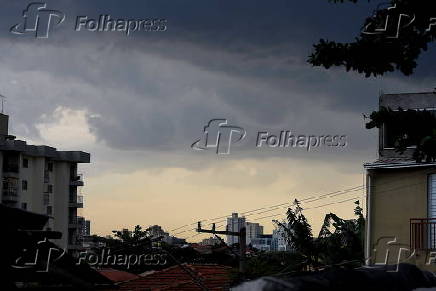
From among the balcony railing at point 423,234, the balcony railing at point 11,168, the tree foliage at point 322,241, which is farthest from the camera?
the balcony railing at point 11,168

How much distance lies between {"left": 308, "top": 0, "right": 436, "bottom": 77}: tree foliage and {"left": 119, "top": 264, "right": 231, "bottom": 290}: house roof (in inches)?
606

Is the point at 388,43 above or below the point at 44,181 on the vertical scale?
below

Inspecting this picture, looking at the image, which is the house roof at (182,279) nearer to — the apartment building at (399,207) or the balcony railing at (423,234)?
the apartment building at (399,207)

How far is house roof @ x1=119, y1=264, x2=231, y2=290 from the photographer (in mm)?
29234

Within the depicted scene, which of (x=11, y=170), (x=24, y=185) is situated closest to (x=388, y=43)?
(x=11, y=170)

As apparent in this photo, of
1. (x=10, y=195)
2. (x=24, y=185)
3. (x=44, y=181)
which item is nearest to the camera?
(x=10, y=195)

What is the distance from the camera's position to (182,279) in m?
31.5

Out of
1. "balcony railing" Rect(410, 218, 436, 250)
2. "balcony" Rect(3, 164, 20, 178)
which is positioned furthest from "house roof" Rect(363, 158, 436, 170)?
"balcony" Rect(3, 164, 20, 178)

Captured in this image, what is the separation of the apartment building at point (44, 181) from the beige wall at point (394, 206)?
63.3m

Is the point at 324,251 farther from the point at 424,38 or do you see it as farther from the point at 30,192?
the point at 30,192

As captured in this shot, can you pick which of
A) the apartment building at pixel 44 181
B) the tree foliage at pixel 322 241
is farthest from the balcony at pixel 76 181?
the tree foliage at pixel 322 241

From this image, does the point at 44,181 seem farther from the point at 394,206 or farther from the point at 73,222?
the point at 394,206

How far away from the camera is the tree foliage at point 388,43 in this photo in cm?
1473

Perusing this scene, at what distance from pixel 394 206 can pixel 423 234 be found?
5.11ft
